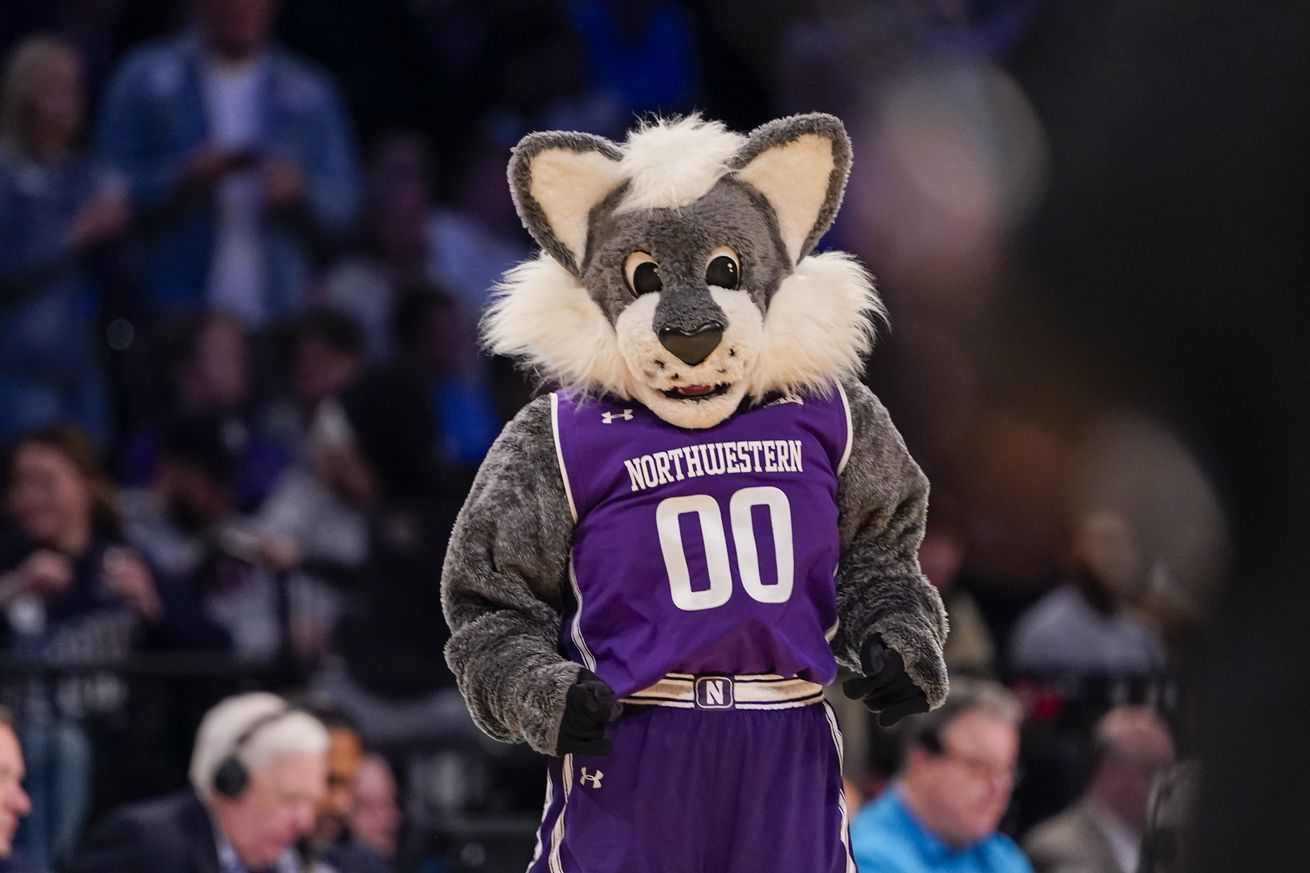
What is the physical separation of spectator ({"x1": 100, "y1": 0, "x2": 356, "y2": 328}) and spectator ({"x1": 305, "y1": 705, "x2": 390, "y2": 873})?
268 cm

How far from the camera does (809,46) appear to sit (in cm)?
814

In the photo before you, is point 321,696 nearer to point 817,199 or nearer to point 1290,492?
point 817,199

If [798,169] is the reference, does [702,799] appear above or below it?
below

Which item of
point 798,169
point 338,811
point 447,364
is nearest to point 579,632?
point 798,169

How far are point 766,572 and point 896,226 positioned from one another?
413cm

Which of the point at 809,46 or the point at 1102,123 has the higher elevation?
the point at 809,46

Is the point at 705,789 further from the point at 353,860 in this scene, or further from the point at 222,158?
the point at 222,158

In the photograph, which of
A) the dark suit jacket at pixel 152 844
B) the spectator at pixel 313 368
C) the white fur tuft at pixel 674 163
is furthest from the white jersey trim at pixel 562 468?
the spectator at pixel 313 368

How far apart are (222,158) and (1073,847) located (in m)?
3.93

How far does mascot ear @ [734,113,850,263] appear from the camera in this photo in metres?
3.77

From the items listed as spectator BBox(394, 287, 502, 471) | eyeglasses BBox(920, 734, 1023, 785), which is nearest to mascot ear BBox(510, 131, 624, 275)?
eyeglasses BBox(920, 734, 1023, 785)

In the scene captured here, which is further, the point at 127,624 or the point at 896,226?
the point at 896,226

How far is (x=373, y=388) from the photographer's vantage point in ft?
25.1

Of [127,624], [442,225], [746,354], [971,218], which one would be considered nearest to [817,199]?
[746,354]
